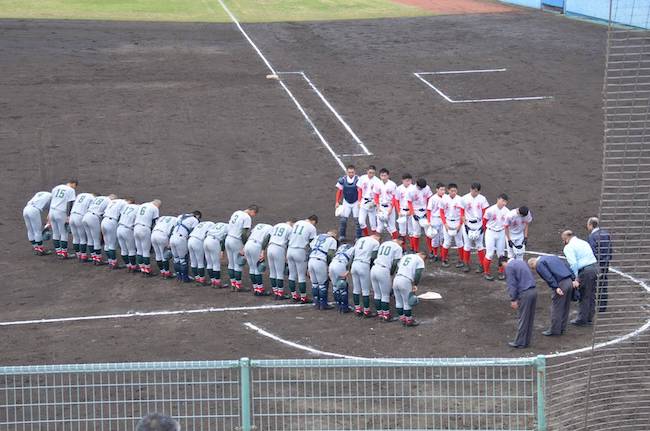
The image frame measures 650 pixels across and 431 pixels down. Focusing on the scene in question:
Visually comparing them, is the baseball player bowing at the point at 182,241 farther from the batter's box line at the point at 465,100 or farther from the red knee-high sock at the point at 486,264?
the batter's box line at the point at 465,100

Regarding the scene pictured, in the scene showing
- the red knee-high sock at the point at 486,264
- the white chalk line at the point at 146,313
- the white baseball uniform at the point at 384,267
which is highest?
the white baseball uniform at the point at 384,267

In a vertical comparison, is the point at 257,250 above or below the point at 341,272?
above

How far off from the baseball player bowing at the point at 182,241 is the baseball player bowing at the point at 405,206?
13.4ft

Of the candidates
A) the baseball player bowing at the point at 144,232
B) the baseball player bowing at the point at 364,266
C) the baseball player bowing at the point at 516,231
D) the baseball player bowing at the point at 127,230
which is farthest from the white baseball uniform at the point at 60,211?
the baseball player bowing at the point at 516,231

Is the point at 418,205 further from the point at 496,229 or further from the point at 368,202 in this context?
the point at 496,229

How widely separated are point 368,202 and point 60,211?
6204mm

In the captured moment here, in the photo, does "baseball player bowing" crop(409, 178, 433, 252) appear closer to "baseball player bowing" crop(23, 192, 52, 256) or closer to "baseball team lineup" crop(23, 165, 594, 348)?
"baseball team lineup" crop(23, 165, 594, 348)

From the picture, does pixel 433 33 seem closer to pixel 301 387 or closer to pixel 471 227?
pixel 471 227

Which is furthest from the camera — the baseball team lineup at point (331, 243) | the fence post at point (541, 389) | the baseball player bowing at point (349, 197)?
the baseball player bowing at point (349, 197)

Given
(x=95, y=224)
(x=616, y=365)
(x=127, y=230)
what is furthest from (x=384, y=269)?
(x=95, y=224)

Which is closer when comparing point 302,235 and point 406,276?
point 406,276

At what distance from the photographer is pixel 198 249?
19.5 meters

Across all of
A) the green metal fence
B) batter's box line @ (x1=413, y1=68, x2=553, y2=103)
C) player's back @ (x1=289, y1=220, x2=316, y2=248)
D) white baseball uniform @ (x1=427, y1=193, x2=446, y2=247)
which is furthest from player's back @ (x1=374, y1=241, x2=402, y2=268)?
batter's box line @ (x1=413, y1=68, x2=553, y2=103)

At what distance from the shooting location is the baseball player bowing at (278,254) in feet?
61.0
